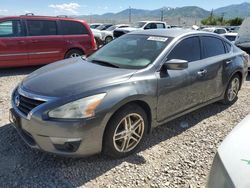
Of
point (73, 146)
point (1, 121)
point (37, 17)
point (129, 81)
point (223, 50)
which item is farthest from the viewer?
point (37, 17)

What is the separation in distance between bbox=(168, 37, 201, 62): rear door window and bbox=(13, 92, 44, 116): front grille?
184 cm

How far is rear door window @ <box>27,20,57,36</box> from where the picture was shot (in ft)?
25.8

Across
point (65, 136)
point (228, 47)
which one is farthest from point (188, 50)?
point (65, 136)

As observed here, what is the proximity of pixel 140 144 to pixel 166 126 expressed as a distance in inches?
36.2

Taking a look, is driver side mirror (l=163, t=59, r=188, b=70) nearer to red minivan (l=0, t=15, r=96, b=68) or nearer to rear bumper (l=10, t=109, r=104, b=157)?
rear bumper (l=10, t=109, r=104, b=157)

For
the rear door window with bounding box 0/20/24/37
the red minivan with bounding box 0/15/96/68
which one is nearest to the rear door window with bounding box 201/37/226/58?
the red minivan with bounding box 0/15/96/68

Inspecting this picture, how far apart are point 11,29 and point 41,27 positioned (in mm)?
847

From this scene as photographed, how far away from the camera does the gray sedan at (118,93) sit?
2865 mm

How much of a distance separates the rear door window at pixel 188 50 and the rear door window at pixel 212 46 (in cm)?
19

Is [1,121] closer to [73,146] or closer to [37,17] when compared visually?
[73,146]

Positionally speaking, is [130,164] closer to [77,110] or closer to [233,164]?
[77,110]

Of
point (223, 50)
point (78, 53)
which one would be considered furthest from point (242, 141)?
point (78, 53)

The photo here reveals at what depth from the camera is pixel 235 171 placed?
1538 mm

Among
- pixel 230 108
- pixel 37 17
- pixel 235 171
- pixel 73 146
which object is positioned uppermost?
pixel 37 17
